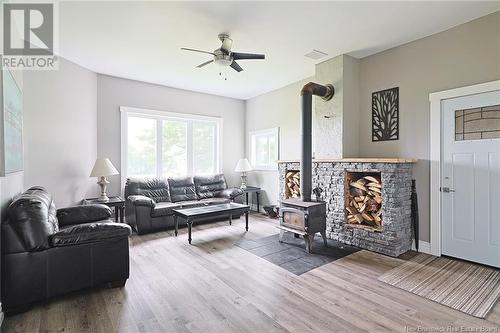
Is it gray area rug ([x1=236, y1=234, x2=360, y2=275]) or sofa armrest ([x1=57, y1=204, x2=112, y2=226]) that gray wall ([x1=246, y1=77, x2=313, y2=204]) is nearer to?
gray area rug ([x1=236, y1=234, x2=360, y2=275])

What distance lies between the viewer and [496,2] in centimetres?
274

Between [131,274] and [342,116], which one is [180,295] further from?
[342,116]

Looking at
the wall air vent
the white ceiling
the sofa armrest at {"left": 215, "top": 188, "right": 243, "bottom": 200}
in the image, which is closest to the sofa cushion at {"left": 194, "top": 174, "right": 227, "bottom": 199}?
the sofa armrest at {"left": 215, "top": 188, "right": 243, "bottom": 200}

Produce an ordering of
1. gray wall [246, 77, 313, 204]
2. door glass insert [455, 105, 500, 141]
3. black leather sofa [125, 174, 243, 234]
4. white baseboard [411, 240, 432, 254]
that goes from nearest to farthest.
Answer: door glass insert [455, 105, 500, 141] → white baseboard [411, 240, 432, 254] → black leather sofa [125, 174, 243, 234] → gray wall [246, 77, 313, 204]

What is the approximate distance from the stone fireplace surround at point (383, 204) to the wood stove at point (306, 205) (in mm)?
377

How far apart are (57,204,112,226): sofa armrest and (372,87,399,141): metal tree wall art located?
13.9 feet

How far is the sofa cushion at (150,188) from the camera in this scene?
196 inches

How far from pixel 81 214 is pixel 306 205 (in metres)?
3.04

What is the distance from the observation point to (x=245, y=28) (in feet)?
10.6

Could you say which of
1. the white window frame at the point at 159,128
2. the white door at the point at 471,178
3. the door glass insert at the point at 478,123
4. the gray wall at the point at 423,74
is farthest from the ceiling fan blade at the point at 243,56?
the white window frame at the point at 159,128

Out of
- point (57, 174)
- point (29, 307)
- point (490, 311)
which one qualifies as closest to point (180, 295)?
point (29, 307)

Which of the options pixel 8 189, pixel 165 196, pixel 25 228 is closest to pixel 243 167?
pixel 165 196

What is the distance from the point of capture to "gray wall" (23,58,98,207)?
3.78 meters

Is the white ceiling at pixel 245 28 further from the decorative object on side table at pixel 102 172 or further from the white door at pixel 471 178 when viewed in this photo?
the decorative object on side table at pixel 102 172
